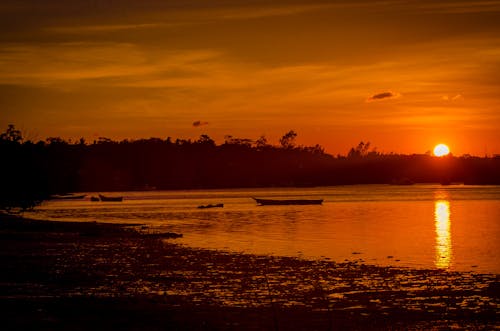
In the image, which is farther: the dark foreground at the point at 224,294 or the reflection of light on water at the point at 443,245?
the reflection of light on water at the point at 443,245

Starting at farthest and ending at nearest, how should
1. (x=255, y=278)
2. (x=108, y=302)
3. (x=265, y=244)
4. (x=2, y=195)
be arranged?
(x=2, y=195), (x=265, y=244), (x=255, y=278), (x=108, y=302)

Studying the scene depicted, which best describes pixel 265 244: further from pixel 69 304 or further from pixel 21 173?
pixel 69 304

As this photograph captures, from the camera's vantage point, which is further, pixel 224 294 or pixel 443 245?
pixel 443 245

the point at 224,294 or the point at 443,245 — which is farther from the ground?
the point at 224,294

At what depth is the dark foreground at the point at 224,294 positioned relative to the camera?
20.8 meters

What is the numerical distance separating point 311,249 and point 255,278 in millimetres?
20313

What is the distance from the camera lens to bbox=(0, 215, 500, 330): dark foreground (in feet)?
68.1

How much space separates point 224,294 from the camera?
1037 inches

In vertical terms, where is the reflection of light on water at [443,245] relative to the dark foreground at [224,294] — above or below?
below

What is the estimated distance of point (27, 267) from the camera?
3269 centimetres

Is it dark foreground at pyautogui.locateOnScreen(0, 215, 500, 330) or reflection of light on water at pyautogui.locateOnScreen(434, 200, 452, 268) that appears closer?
dark foreground at pyautogui.locateOnScreen(0, 215, 500, 330)

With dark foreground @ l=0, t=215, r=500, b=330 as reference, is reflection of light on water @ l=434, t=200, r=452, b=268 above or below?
below

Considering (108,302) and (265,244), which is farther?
(265,244)

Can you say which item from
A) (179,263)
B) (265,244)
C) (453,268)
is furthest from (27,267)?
(265,244)
